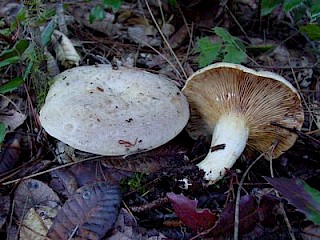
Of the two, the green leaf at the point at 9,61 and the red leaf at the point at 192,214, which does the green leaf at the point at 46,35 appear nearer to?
the green leaf at the point at 9,61

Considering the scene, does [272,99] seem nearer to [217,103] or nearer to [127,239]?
[217,103]

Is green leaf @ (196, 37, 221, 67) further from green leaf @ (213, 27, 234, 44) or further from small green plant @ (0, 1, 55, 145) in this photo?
small green plant @ (0, 1, 55, 145)

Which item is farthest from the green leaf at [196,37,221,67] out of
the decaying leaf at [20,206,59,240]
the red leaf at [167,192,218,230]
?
the decaying leaf at [20,206,59,240]

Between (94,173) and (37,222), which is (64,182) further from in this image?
(37,222)

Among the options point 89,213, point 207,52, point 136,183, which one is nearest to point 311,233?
point 136,183

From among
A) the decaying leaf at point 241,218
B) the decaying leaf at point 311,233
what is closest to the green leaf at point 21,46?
the decaying leaf at point 241,218

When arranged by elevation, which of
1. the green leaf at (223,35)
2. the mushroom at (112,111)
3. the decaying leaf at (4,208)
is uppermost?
the green leaf at (223,35)

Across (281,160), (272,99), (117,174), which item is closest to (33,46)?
(117,174)
